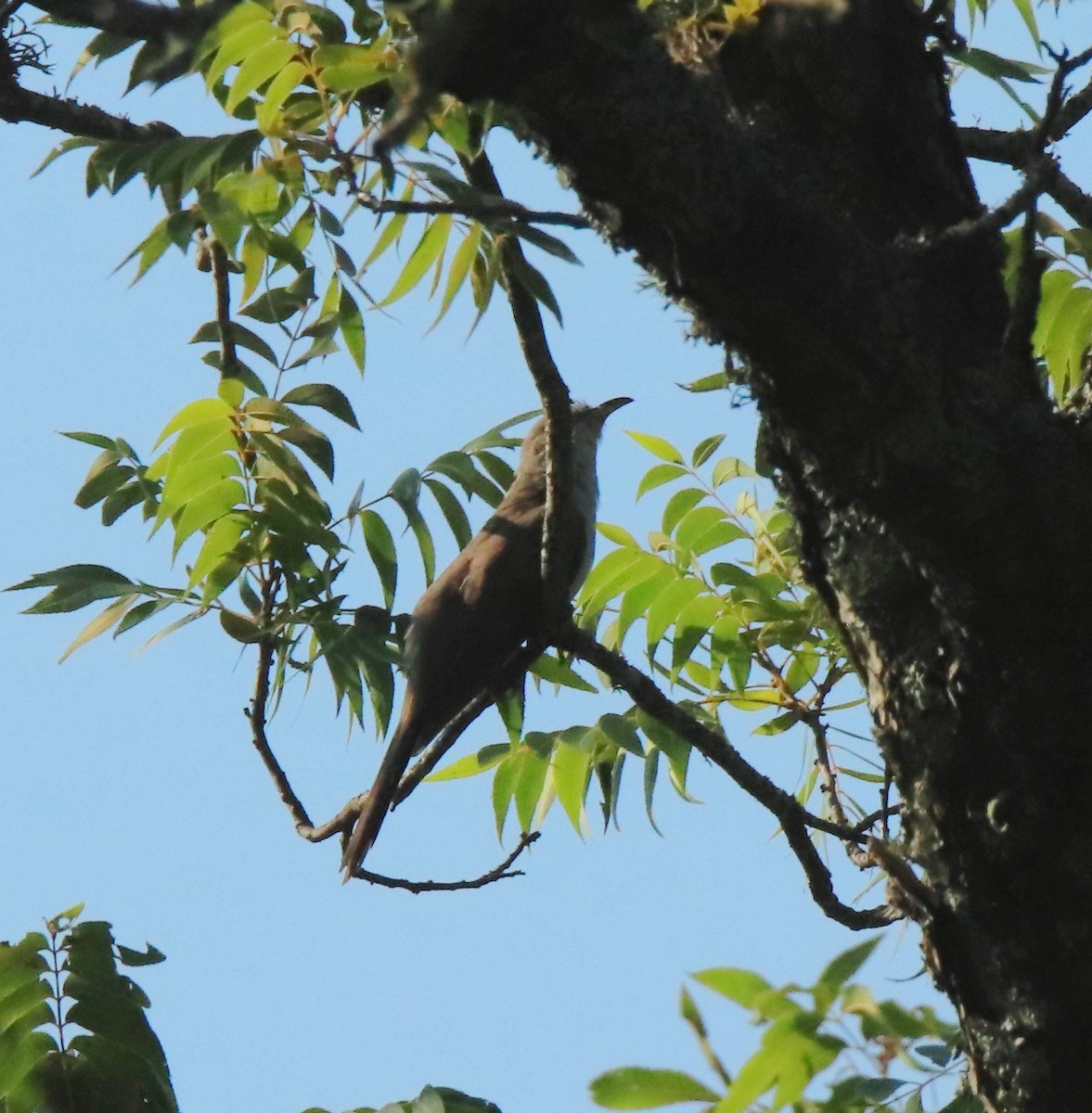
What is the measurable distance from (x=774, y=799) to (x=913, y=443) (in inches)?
42.0

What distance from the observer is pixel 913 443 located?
2.16 metres

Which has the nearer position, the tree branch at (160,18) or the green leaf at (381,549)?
the tree branch at (160,18)

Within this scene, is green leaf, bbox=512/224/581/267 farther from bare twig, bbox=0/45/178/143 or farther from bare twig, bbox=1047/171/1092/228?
bare twig, bbox=0/45/178/143

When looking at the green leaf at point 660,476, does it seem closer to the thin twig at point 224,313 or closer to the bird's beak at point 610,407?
the thin twig at point 224,313

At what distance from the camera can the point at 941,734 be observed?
239 cm

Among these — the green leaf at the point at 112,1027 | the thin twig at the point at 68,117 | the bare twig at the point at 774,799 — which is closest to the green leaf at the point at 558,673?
the bare twig at the point at 774,799

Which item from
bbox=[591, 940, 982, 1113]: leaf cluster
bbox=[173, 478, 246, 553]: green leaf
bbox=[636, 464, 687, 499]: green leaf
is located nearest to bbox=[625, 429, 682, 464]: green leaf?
bbox=[636, 464, 687, 499]: green leaf

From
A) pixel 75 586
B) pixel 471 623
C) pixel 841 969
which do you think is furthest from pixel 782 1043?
pixel 471 623

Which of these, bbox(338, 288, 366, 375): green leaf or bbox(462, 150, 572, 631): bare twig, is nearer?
bbox(462, 150, 572, 631): bare twig

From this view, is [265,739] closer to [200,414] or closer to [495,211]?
[200,414]

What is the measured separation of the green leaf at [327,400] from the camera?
379cm

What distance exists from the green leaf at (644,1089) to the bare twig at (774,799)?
120 centimetres

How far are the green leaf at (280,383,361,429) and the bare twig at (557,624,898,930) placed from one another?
1049 millimetres

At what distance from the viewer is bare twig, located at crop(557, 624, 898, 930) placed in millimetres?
2998
